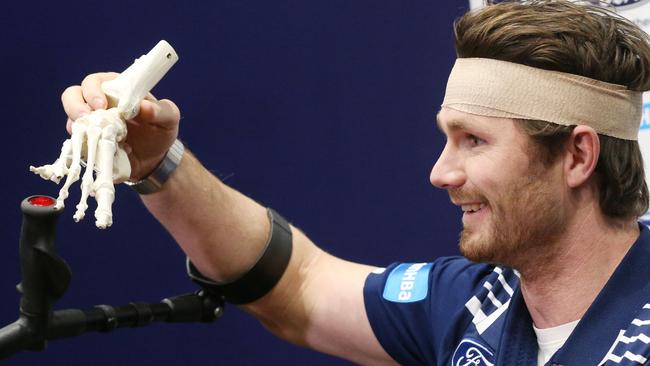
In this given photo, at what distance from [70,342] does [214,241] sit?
1.22 ft

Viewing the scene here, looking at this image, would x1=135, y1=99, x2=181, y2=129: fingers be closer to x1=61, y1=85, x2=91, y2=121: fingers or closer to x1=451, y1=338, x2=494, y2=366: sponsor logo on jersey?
x1=61, y1=85, x2=91, y2=121: fingers

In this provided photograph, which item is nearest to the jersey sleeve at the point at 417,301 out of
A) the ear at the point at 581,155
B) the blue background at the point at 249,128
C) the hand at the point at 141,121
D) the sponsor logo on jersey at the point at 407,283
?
the sponsor logo on jersey at the point at 407,283

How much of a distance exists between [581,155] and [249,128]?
20.8 inches

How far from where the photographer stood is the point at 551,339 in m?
1.30

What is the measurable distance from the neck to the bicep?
0.90ft

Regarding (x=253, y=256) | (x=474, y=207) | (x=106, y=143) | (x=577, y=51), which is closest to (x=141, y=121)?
(x=106, y=143)

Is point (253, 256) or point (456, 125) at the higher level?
point (456, 125)

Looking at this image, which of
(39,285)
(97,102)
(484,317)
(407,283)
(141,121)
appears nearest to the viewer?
(39,285)

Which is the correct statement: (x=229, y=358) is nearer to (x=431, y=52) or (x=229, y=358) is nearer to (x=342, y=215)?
(x=342, y=215)

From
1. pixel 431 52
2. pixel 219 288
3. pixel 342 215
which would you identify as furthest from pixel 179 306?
pixel 431 52

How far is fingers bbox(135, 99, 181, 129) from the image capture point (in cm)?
123

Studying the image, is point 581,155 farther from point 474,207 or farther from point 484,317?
point 484,317

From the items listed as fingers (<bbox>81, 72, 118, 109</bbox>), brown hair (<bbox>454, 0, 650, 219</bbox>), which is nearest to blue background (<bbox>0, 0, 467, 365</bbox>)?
brown hair (<bbox>454, 0, 650, 219</bbox>)

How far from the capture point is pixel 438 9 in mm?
1556
